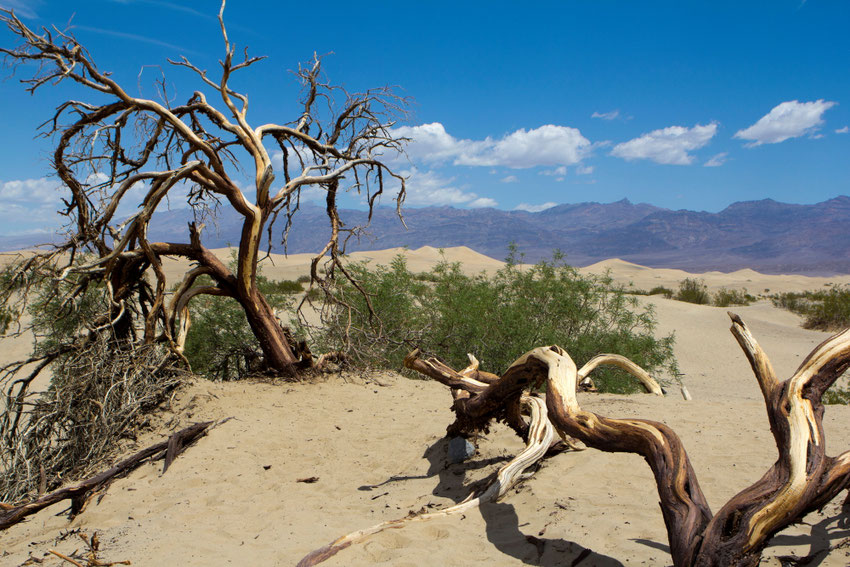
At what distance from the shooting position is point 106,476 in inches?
204

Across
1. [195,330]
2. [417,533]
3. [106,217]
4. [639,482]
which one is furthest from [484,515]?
[195,330]

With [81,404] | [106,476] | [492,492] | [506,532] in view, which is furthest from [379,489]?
[81,404]

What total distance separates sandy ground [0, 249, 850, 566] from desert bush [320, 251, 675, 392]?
1103 mm

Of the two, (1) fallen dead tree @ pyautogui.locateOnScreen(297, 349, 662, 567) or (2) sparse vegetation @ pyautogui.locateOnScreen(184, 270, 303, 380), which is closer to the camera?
(1) fallen dead tree @ pyautogui.locateOnScreen(297, 349, 662, 567)

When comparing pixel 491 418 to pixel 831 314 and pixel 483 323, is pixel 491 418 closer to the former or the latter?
pixel 483 323

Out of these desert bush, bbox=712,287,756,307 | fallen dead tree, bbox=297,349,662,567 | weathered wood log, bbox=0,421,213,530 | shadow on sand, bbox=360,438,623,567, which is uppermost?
fallen dead tree, bbox=297,349,662,567

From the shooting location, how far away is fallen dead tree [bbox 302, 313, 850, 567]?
241 centimetres

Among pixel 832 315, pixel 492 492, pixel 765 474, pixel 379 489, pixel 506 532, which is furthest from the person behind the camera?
pixel 832 315

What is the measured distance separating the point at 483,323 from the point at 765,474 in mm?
6496

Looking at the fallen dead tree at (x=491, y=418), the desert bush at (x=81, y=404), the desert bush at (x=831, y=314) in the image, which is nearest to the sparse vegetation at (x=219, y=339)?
the desert bush at (x=81, y=404)

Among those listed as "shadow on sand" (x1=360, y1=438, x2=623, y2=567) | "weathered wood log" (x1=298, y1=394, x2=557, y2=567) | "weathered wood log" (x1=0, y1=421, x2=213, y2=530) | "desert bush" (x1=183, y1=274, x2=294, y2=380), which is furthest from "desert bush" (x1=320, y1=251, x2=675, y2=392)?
"weathered wood log" (x1=298, y1=394, x2=557, y2=567)

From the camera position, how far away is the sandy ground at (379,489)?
3.38 m

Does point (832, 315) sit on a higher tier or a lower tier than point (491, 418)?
lower

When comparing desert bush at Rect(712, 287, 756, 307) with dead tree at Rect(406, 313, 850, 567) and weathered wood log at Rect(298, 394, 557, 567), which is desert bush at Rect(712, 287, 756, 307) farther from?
dead tree at Rect(406, 313, 850, 567)
